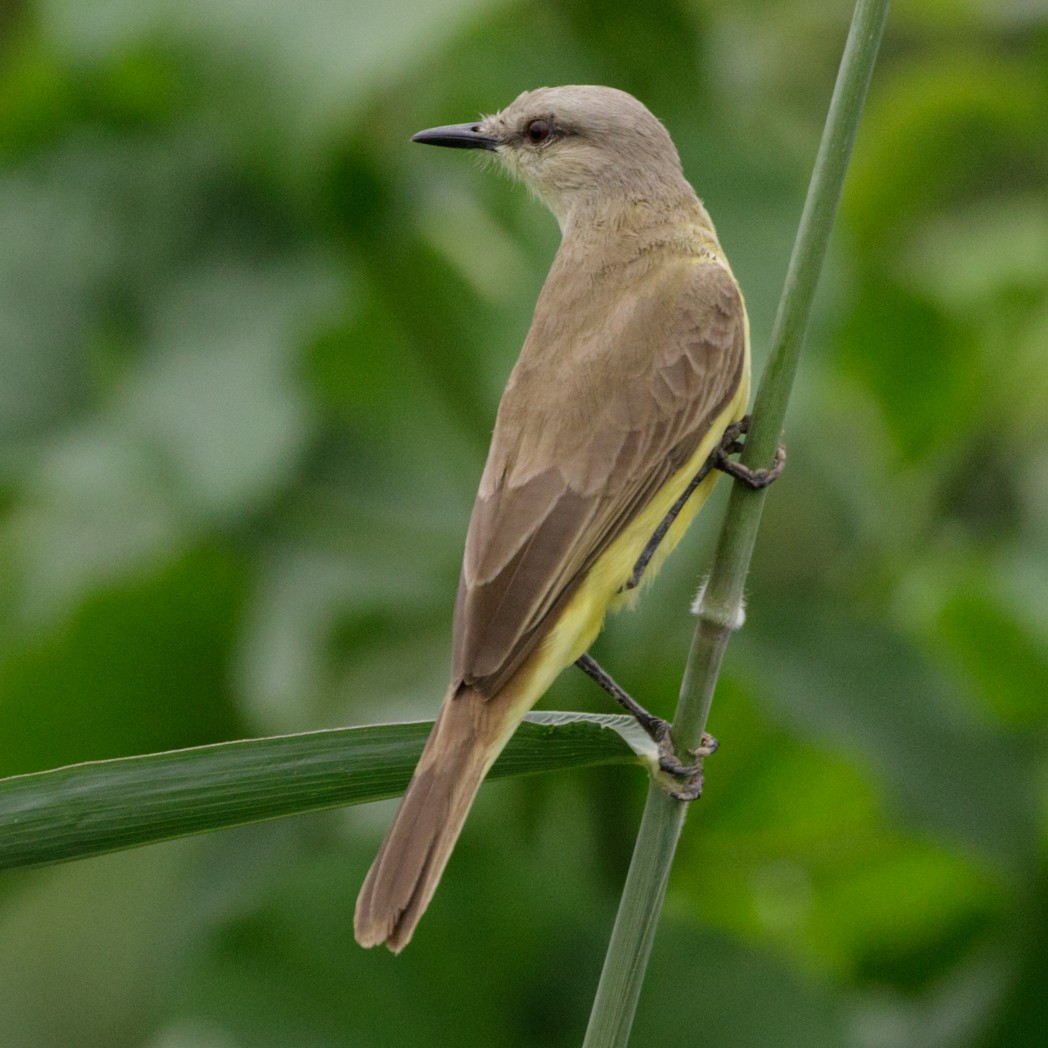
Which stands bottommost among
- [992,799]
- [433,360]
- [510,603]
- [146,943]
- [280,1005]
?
[146,943]

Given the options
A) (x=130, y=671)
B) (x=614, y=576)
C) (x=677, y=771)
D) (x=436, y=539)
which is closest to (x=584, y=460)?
(x=614, y=576)

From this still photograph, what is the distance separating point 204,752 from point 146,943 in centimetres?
281

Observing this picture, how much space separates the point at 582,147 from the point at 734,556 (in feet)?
4.35

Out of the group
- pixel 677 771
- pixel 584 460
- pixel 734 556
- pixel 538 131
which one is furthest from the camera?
pixel 538 131

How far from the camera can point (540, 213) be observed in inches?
145

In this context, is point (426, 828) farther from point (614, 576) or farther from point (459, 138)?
point (459, 138)

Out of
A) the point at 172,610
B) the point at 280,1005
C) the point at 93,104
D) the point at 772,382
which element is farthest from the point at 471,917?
the point at 93,104

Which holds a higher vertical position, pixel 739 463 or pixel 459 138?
pixel 459 138

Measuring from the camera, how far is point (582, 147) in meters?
3.04

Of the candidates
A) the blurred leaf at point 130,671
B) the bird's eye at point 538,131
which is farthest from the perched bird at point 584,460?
the blurred leaf at point 130,671

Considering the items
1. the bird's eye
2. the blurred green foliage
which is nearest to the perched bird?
the bird's eye

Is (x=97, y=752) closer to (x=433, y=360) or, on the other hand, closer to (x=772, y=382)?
(x=433, y=360)

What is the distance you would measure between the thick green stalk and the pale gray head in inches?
42.6

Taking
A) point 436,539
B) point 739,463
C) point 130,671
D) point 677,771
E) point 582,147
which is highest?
point 582,147
